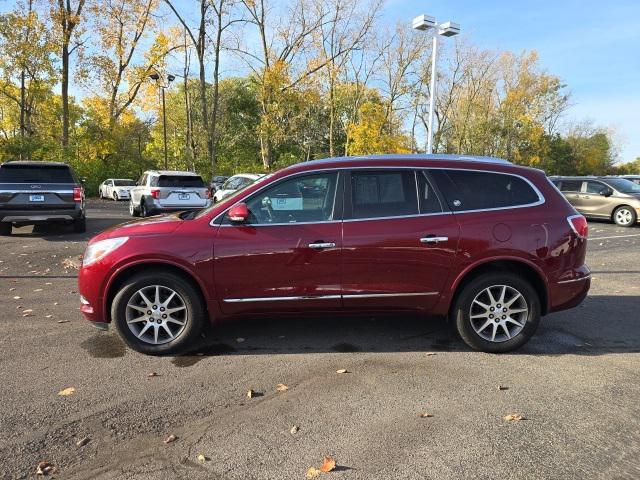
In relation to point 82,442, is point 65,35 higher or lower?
higher

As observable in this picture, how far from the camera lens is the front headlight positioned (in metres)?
4.39

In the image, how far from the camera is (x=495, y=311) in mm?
4539

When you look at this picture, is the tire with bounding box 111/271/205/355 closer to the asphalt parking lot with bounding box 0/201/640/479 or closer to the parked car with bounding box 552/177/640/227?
the asphalt parking lot with bounding box 0/201/640/479

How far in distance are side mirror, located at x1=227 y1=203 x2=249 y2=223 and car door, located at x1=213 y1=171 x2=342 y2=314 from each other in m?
0.05

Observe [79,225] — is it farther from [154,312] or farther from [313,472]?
[313,472]

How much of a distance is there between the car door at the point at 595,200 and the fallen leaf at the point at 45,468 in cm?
1771

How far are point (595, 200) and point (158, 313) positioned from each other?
16535 mm

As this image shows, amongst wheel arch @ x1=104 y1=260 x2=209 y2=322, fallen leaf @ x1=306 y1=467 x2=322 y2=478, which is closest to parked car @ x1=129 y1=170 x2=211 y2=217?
wheel arch @ x1=104 y1=260 x2=209 y2=322

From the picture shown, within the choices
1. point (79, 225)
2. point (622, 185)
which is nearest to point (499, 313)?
point (79, 225)

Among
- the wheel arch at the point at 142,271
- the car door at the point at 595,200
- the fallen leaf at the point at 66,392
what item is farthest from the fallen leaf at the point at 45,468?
the car door at the point at 595,200

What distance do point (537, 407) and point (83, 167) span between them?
112ft

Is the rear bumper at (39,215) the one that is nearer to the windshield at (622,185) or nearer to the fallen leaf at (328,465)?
the fallen leaf at (328,465)

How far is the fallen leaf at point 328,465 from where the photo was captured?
277 cm

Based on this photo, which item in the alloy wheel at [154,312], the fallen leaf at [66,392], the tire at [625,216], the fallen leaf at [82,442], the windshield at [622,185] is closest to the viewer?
the fallen leaf at [82,442]
